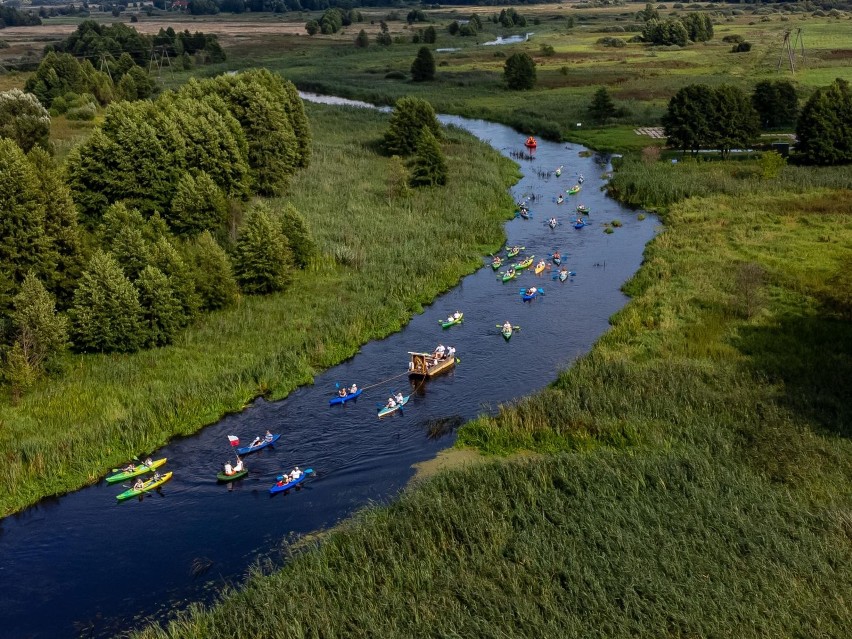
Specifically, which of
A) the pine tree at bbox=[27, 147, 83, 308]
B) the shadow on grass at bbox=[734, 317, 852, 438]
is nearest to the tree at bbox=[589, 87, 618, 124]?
the shadow on grass at bbox=[734, 317, 852, 438]

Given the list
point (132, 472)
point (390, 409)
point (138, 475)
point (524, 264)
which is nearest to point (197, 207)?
point (524, 264)

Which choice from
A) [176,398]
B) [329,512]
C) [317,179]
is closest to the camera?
[329,512]

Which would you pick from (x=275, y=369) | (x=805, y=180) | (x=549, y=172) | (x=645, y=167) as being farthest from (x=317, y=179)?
(x=805, y=180)

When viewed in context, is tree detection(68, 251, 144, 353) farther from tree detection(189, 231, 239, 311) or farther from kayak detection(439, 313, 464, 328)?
kayak detection(439, 313, 464, 328)

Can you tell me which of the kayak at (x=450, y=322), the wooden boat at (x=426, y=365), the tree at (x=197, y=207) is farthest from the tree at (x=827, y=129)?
the tree at (x=197, y=207)

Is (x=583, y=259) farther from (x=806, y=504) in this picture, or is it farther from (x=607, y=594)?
(x=607, y=594)

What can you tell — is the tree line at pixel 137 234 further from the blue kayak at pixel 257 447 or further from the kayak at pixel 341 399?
the blue kayak at pixel 257 447
